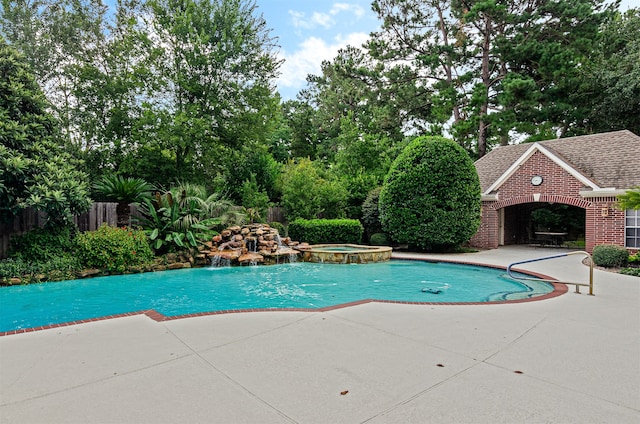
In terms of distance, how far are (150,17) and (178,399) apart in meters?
16.5

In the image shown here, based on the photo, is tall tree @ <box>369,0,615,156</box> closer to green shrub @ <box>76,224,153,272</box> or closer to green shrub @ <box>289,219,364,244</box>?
green shrub @ <box>289,219,364,244</box>

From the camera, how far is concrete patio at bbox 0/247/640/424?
2.49m

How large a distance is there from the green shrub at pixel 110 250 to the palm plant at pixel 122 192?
143cm

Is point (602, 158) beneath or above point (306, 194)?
→ above

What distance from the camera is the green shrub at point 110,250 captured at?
30.4ft

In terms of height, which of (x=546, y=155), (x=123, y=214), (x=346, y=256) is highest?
(x=546, y=155)

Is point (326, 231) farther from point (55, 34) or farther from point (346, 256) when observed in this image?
point (55, 34)

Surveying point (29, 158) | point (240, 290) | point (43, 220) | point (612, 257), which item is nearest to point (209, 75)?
point (29, 158)

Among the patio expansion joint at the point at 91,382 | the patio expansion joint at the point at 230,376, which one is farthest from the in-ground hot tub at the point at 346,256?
the patio expansion joint at the point at 91,382

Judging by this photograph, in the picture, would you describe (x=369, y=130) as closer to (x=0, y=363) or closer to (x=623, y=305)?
(x=623, y=305)

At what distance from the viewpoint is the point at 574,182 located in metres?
13.8

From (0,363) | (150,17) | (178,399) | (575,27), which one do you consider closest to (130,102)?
(150,17)

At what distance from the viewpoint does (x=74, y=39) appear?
642 inches

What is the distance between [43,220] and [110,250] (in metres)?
2.05
